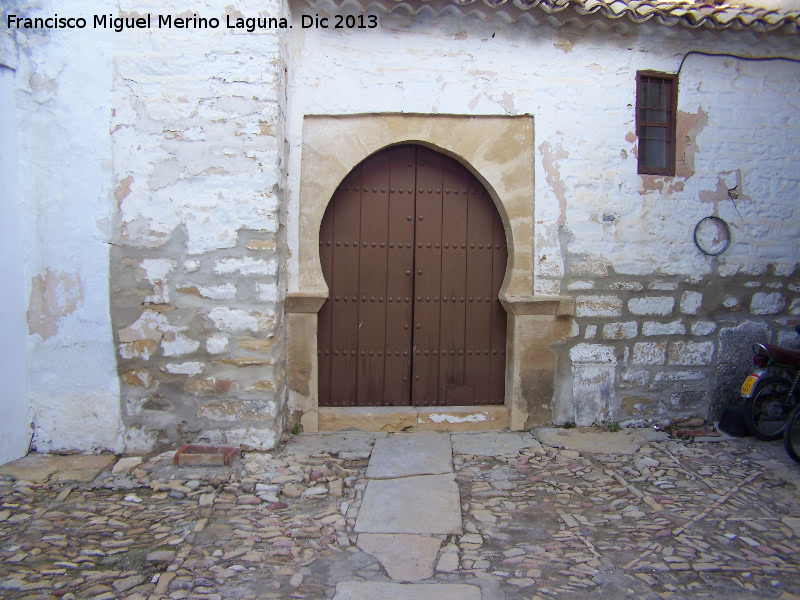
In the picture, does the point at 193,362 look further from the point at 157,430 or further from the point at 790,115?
the point at 790,115

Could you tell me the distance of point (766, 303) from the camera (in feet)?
15.7

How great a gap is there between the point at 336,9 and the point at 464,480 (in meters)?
3.19

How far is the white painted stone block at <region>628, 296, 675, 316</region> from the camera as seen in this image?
462 cm

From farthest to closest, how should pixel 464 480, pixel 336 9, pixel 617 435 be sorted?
pixel 617 435, pixel 336 9, pixel 464 480

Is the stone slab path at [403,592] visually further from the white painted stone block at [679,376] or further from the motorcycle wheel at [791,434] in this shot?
the white painted stone block at [679,376]

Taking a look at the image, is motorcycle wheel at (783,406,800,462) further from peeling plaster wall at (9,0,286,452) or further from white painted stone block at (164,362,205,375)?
white painted stone block at (164,362,205,375)

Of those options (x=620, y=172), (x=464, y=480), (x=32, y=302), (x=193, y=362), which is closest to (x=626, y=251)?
(x=620, y=172)

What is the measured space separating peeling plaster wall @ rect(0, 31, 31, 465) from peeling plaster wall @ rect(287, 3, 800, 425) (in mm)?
1657

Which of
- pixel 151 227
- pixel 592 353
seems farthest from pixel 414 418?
pixel 151 227

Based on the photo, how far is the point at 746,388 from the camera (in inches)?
175

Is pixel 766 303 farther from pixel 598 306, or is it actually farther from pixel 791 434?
pixel 598 306


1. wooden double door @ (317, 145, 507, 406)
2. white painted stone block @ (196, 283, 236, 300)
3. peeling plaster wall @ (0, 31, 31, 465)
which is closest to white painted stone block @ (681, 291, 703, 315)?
wooden double door @ (317, 145, 507, 406)

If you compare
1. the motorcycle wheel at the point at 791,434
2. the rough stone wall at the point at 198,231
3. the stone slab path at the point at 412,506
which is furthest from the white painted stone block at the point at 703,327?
the rough stone wall at the point at 198,231

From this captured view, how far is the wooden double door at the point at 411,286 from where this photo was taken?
459 centimetres
